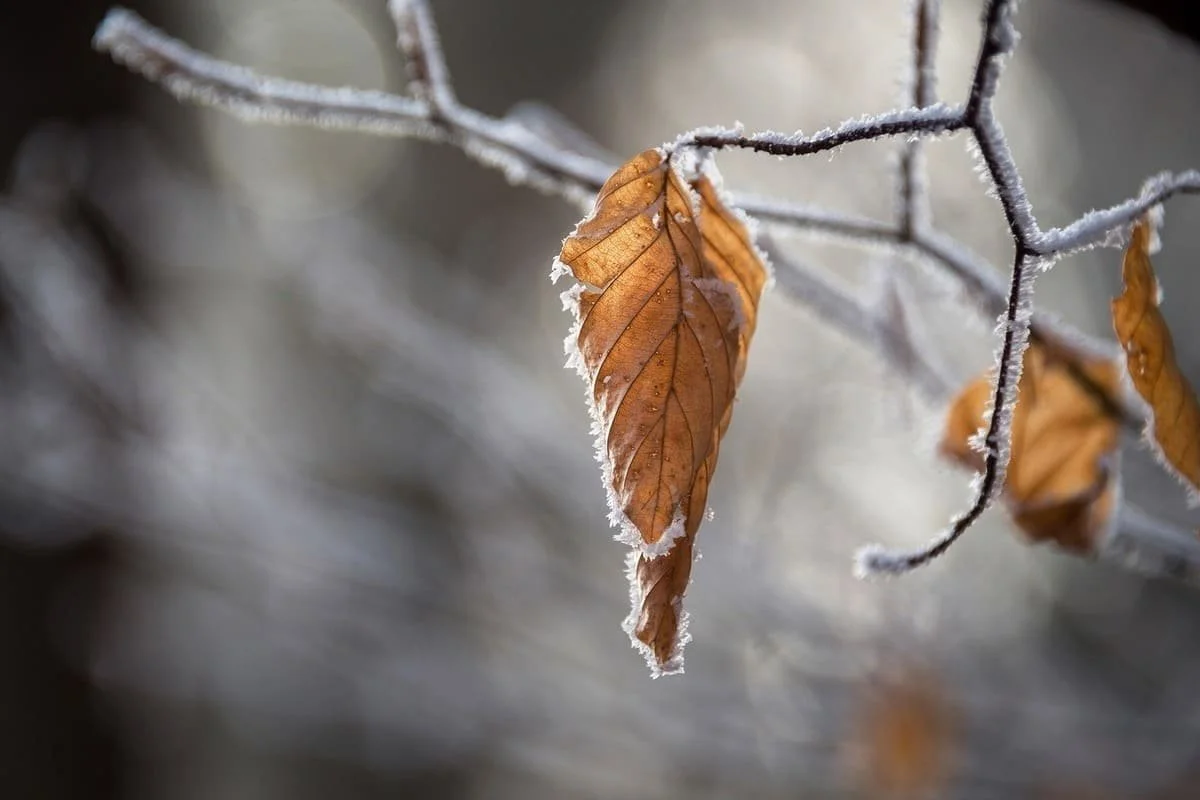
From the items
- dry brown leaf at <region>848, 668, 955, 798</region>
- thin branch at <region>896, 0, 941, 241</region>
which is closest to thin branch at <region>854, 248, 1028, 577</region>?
thin branch at <region>896, 0, 941, 241</region>

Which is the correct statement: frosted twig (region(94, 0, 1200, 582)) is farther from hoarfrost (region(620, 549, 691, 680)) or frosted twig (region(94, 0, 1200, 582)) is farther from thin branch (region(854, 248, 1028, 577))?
hoarfrost (region(620, 549, 691, 680))

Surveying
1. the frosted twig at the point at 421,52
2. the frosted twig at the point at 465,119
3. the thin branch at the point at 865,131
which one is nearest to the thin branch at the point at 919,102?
the frosted twig at the point at 465,119

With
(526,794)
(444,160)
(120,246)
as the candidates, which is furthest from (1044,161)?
(526,794)

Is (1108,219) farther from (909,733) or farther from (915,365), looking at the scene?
(909,733)

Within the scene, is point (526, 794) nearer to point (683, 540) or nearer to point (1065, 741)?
point (1065, 741)

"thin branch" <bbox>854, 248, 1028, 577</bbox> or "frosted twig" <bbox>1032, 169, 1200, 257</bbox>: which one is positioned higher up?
"frosted twig" <bbox>1032, 169, 1200, 257</bbox>

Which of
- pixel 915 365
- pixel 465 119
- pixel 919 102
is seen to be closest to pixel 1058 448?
pixel 915 365

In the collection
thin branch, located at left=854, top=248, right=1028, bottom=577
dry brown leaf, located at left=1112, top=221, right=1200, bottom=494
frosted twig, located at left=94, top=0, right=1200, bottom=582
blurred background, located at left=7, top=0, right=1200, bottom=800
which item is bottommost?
thin branch, located at left=854, top=248, right=1028, bottom=577
